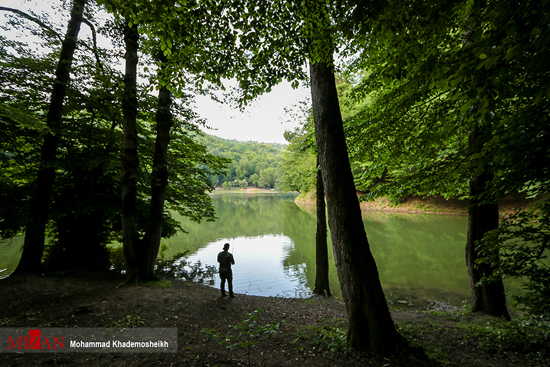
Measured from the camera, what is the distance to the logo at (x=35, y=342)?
3.00 meters

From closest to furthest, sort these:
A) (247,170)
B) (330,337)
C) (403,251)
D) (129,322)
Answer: (330,337) → (129,322) → (403,251) → (247,170)

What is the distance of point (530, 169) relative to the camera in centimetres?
271

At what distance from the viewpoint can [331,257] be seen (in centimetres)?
1177

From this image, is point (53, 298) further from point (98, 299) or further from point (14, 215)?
point (14, 215)

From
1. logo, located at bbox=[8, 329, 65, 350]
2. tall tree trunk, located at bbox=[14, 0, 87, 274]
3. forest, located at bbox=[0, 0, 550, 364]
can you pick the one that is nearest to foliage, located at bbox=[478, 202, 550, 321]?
forest, located at bbox=[0, 0, 550, 364]

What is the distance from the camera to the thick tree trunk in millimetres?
2832

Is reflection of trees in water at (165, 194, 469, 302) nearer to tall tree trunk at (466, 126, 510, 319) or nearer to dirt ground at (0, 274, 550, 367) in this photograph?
dirt ground at (0, 274, 550, 367)

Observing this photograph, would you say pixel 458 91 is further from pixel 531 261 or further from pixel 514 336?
pixel 514 336

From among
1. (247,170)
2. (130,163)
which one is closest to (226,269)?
(130,163)

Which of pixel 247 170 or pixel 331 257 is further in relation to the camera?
pixel 247 170

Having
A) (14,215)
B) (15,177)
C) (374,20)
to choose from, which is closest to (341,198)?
(374,20)

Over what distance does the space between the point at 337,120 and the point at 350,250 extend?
1.80 metres

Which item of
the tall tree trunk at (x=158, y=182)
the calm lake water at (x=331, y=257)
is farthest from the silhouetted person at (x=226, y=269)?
the tall tree trunk at (x=158, y=182)

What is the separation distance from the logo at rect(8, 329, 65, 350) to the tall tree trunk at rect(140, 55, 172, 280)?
303cm
